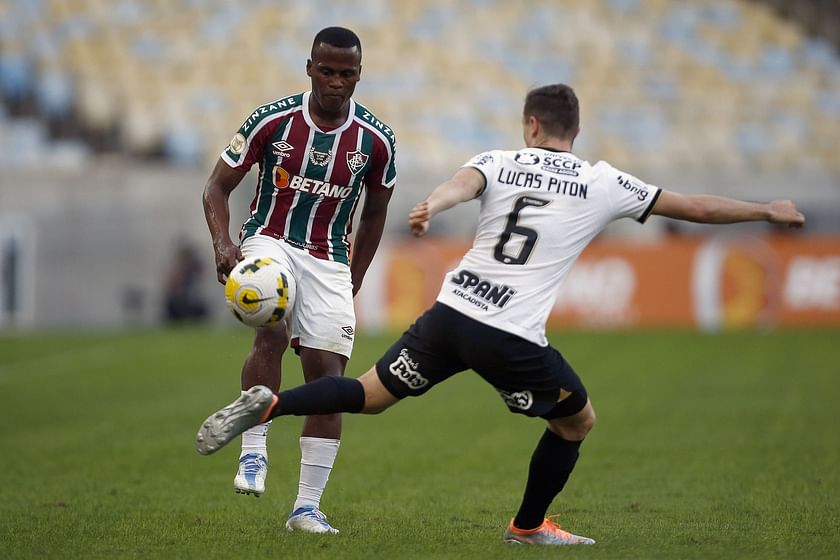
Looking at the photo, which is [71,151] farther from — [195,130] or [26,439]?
[26,439]

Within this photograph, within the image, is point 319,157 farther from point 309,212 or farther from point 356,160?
point 309,212

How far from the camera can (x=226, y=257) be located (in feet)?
19.7

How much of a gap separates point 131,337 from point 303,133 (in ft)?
50.4

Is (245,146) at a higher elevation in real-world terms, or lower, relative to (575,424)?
higher

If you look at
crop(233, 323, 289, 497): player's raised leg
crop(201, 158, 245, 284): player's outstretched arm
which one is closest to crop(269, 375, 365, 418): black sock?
crop(233, 323, 289, 497): player's raised leg

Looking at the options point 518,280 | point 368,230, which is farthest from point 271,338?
point 518,280

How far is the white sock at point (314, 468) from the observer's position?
6223 millimetres

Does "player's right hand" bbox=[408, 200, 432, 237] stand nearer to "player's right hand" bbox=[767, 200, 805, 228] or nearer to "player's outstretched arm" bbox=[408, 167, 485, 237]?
"player's outstretched arm" bbox=[408, 167, 485, 237]

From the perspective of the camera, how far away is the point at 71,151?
81.8ft

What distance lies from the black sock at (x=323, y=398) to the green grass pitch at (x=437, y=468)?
24.0 inches

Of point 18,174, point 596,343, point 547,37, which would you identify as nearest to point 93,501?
point 596,343

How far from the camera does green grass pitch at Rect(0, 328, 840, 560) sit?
5.78 metres

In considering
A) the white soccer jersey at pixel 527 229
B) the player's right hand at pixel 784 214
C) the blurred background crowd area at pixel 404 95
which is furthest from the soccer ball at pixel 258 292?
the blurred background crowd area at pixel 404 95

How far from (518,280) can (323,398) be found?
100 cm
